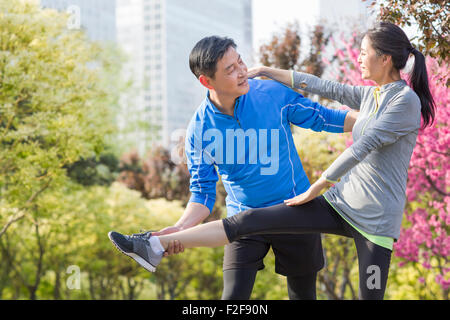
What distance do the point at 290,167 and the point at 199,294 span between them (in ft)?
32.6

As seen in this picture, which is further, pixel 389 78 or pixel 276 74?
pixel 276 74

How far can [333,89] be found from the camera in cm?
308

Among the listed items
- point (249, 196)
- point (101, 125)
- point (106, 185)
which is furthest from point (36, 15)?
point (249, 196)

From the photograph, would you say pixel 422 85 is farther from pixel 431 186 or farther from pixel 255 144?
pixel 431 186

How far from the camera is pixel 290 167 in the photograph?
10.3 ft

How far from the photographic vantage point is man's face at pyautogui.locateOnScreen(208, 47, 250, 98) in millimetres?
3053

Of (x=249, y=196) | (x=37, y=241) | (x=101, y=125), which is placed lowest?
(x=37, y=241)

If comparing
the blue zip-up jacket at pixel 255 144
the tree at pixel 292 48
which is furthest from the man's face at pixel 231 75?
the tree at pixel 292 48

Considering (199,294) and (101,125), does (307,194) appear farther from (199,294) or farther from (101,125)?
(199,294)

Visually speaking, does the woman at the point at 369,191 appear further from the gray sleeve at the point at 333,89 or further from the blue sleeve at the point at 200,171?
the blue sleeve at the point at 200,171

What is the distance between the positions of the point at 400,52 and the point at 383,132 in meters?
0.44

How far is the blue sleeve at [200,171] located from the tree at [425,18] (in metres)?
1.60

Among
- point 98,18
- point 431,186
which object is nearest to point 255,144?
point 431,186

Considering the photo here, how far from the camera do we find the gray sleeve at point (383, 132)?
8.71ft
